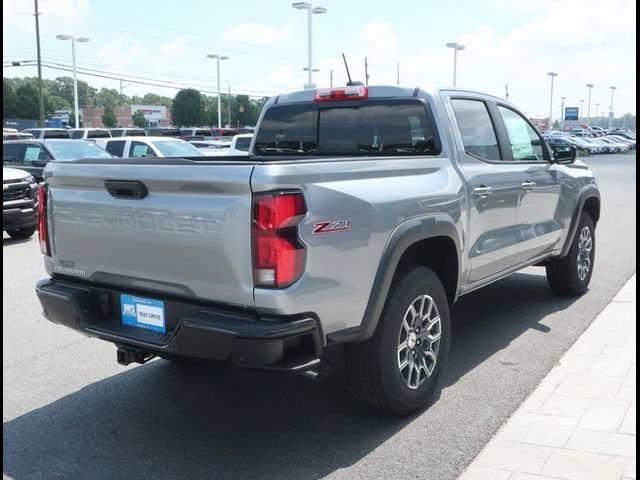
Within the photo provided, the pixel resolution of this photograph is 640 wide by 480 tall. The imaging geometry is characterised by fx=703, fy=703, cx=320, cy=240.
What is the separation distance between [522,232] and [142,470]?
137 inches

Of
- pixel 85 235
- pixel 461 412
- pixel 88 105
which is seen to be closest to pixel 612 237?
pixel 461 412

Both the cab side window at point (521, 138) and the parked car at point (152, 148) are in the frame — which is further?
the parked car at point (152, 148)

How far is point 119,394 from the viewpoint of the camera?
4633mm

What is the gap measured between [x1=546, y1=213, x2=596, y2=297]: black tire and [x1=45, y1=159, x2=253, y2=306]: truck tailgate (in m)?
4.38

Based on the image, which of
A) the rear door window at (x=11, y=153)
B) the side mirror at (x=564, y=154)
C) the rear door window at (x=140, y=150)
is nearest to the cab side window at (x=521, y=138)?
the side mirror at (x=564, y=154)

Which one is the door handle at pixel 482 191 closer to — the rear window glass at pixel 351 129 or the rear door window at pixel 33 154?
the rear window glass at pixel 351 129

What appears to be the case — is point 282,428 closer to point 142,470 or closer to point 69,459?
point 142,470

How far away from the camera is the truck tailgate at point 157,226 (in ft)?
10.9

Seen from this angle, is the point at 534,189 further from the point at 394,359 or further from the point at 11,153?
the point at 11,153

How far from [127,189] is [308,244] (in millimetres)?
1034

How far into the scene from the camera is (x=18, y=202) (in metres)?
11.2

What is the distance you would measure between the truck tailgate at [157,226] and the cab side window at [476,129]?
2274mm

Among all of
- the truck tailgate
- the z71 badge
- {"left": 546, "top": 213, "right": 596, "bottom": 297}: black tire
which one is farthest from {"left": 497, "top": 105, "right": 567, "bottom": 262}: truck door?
the truck tailgate

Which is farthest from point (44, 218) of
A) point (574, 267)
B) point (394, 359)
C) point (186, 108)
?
point (186, 108)
